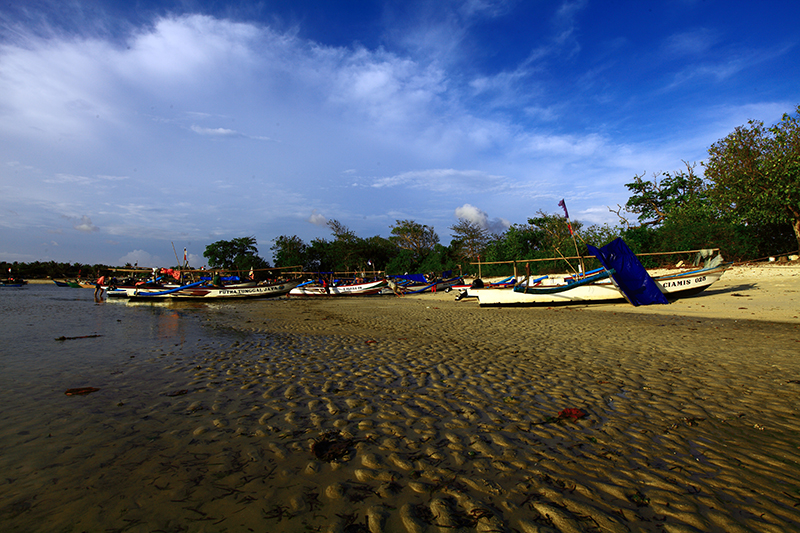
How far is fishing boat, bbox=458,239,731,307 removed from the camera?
622 inches

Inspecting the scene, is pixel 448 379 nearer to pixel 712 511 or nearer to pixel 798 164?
pixel 712 511

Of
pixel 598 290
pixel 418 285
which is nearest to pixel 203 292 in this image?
pixel 418 285

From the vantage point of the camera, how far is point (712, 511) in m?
2.53

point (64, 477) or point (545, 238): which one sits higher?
point (545, 238)

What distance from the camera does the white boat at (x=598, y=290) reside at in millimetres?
16875

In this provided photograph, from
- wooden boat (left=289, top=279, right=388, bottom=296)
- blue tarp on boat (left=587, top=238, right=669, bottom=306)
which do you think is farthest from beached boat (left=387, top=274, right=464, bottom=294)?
blue tarp on boat (left=587, top=238, right=669, bottom=306)

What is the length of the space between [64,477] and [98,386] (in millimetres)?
3228

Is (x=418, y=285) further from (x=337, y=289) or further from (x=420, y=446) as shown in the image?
(x=420, y=446)

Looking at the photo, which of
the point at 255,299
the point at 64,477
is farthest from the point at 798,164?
the point at 255,299

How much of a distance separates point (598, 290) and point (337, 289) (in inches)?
958

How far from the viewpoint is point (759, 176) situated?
22.9 m

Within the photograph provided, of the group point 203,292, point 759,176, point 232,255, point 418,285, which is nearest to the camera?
point 759,176

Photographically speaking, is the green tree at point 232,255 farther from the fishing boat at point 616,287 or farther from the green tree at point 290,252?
the fishing boat at point 616,287

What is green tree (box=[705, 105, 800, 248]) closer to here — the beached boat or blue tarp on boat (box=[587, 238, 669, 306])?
blue tarp on boat (box=[587, 238, 669, 306])
